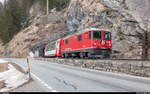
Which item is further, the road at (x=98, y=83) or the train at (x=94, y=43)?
the train at (x=94, y=43)

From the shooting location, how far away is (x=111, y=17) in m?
27.5

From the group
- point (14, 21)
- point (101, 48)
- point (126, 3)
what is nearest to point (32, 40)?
point (14, 21)

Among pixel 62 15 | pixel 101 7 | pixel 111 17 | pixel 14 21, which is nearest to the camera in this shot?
pixel 111 17

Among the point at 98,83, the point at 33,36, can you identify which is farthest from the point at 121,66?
the point at 33,36

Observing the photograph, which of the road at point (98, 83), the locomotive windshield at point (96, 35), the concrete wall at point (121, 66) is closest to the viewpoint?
the road at point (98, 83)

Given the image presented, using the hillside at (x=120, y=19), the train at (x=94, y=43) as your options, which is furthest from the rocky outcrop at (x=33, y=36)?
the train at (x=94, y=43)

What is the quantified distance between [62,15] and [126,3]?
1729 inches

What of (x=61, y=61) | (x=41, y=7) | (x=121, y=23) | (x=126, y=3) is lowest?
(x=61, y=61)

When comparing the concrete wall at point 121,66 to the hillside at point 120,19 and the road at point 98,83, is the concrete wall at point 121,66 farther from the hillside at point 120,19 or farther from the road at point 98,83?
the hillside at point 120,19

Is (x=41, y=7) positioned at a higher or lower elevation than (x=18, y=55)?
higher

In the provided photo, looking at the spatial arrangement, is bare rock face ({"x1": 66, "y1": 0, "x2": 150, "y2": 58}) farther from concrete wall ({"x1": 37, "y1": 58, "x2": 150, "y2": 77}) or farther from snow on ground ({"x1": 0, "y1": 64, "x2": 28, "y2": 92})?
snow on ground ({"x1": 0, "y1": 64, "x2": 28, "y2": 92})

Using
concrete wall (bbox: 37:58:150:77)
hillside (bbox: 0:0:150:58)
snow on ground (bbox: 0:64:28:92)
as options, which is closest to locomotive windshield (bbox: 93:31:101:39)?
concrete wall (bbox: 37:58:150:77)

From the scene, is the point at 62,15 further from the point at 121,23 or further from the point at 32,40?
the point at 121,23

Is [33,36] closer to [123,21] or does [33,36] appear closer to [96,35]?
[123,21]
